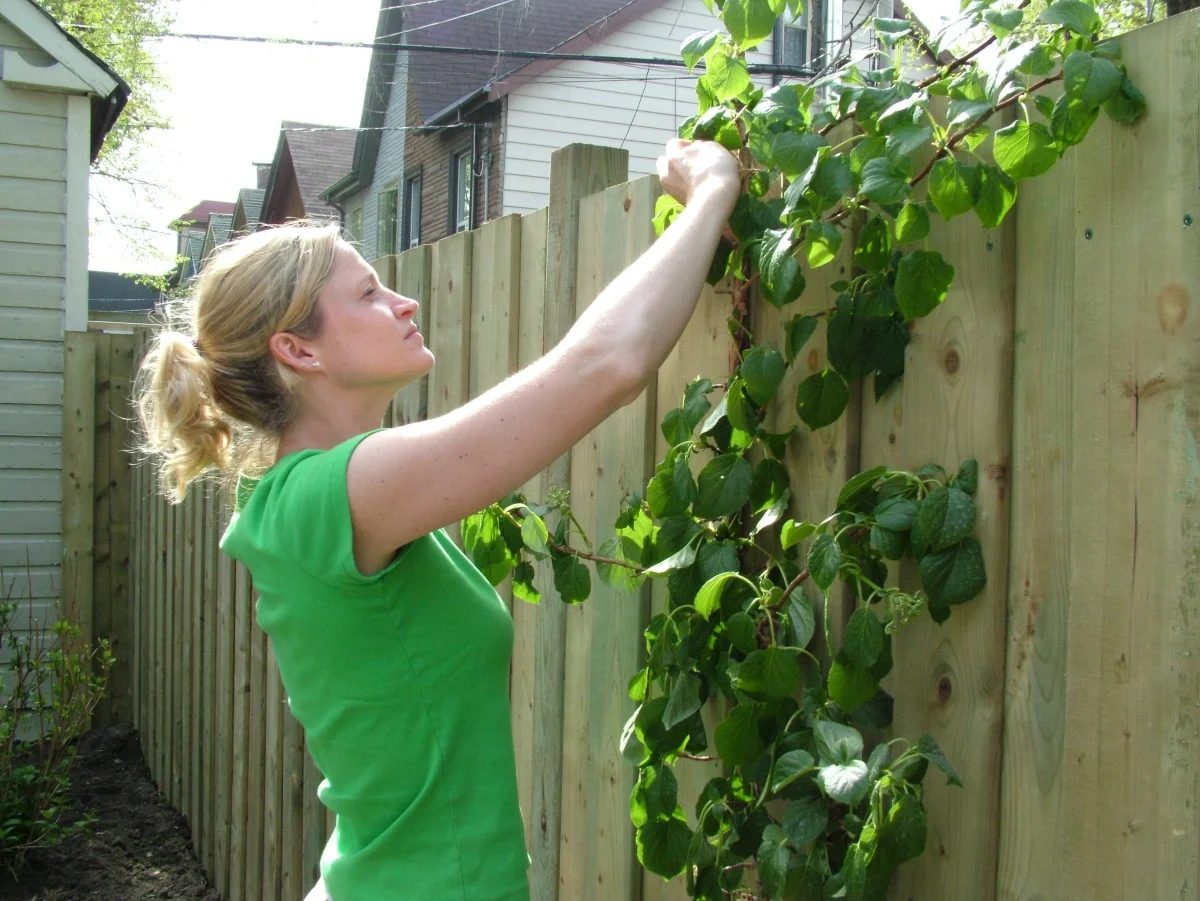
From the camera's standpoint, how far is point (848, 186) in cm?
155

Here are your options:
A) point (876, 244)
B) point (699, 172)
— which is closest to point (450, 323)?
point (699, 172)

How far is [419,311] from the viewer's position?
3320 mm

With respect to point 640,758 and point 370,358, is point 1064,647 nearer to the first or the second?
point 640,758

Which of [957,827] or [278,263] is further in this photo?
[278,263]

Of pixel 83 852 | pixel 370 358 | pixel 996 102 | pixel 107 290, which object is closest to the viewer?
pixel 996 102

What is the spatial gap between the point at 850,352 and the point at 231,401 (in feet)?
3.47

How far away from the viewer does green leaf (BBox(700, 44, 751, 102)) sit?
5.94 ft

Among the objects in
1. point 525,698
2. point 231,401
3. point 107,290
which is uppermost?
point 107,290

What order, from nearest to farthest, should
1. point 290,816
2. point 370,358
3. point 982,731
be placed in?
1. point 982,731
2. point 370,358
3. point 290,816

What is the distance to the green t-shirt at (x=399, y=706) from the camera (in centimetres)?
170

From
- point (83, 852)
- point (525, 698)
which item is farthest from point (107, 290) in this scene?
point (525, 698)

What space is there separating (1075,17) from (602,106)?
17141 mm

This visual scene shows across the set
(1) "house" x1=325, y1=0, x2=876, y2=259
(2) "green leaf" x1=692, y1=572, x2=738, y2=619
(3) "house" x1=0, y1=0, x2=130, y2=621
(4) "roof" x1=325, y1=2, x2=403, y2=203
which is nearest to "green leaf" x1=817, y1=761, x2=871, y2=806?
(2) "green leaf" x1=692, y1=572, x2=738, y2=619

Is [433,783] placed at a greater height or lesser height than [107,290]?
lesser
